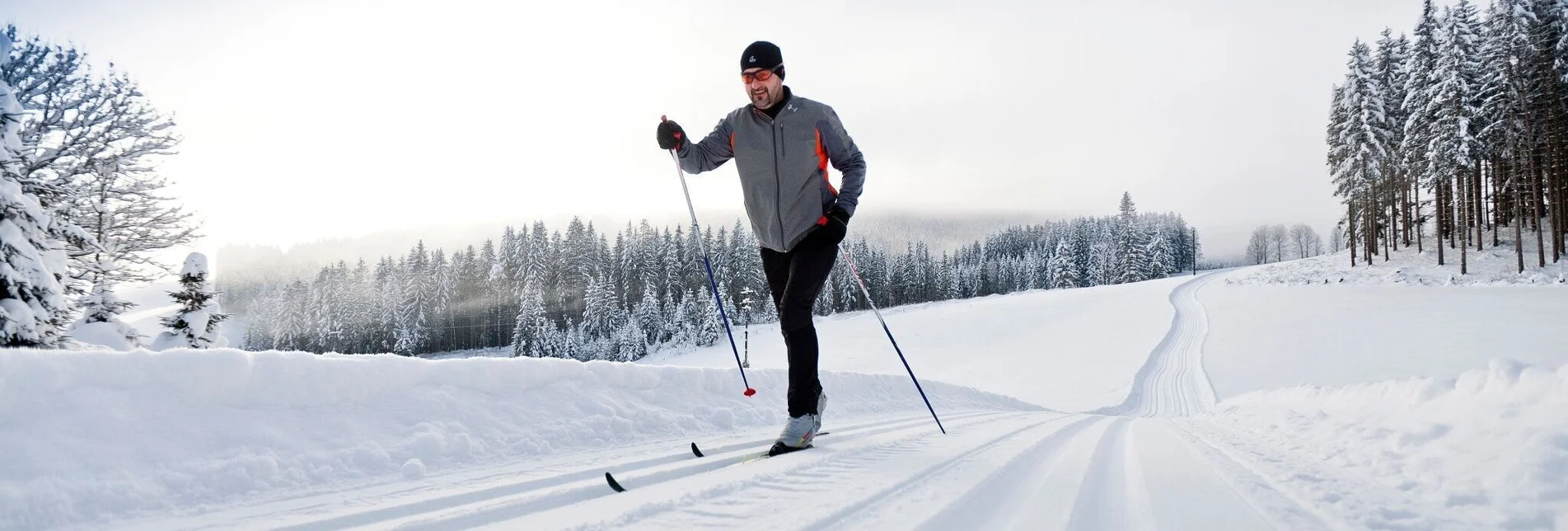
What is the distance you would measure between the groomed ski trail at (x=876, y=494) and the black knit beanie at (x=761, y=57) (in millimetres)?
2076

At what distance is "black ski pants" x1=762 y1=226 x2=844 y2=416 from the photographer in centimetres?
312

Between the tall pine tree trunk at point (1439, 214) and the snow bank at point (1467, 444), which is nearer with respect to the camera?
the snow bank at point (1467, 444)

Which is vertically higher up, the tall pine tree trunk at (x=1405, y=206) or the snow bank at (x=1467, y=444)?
the tall pine tree trunk at (x=1405, y=206)

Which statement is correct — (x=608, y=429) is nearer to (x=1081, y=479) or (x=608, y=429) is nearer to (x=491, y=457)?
(x=491, y=457)

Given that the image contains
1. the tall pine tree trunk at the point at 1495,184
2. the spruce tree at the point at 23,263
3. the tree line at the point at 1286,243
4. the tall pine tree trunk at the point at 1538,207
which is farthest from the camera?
the tree line at the point at 1286,243

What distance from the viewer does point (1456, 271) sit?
29734 mm

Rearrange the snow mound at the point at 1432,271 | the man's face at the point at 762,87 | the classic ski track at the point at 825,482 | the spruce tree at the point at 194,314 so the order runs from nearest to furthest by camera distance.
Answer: the classic ski track at the point at 825,482 → the man's face at the point at 762,87 → the spruce tree at the point at 194,314 → the snow mound at the point at 1432,271

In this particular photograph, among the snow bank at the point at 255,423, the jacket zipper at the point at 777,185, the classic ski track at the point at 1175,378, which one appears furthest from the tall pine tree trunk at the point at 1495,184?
the snow bank at the point at 255,423

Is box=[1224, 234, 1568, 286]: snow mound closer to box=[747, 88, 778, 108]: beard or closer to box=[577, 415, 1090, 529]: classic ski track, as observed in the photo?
box=[577, 415, 1090, 529]: classic ski track

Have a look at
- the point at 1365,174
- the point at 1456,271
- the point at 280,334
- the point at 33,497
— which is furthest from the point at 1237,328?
the point at 280,334

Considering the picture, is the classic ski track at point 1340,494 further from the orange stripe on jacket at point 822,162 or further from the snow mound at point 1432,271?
the snow mound at point 1432,271

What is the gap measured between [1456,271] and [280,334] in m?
102

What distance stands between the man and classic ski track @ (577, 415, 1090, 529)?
500 mm

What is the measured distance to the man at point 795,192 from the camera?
314 cm
